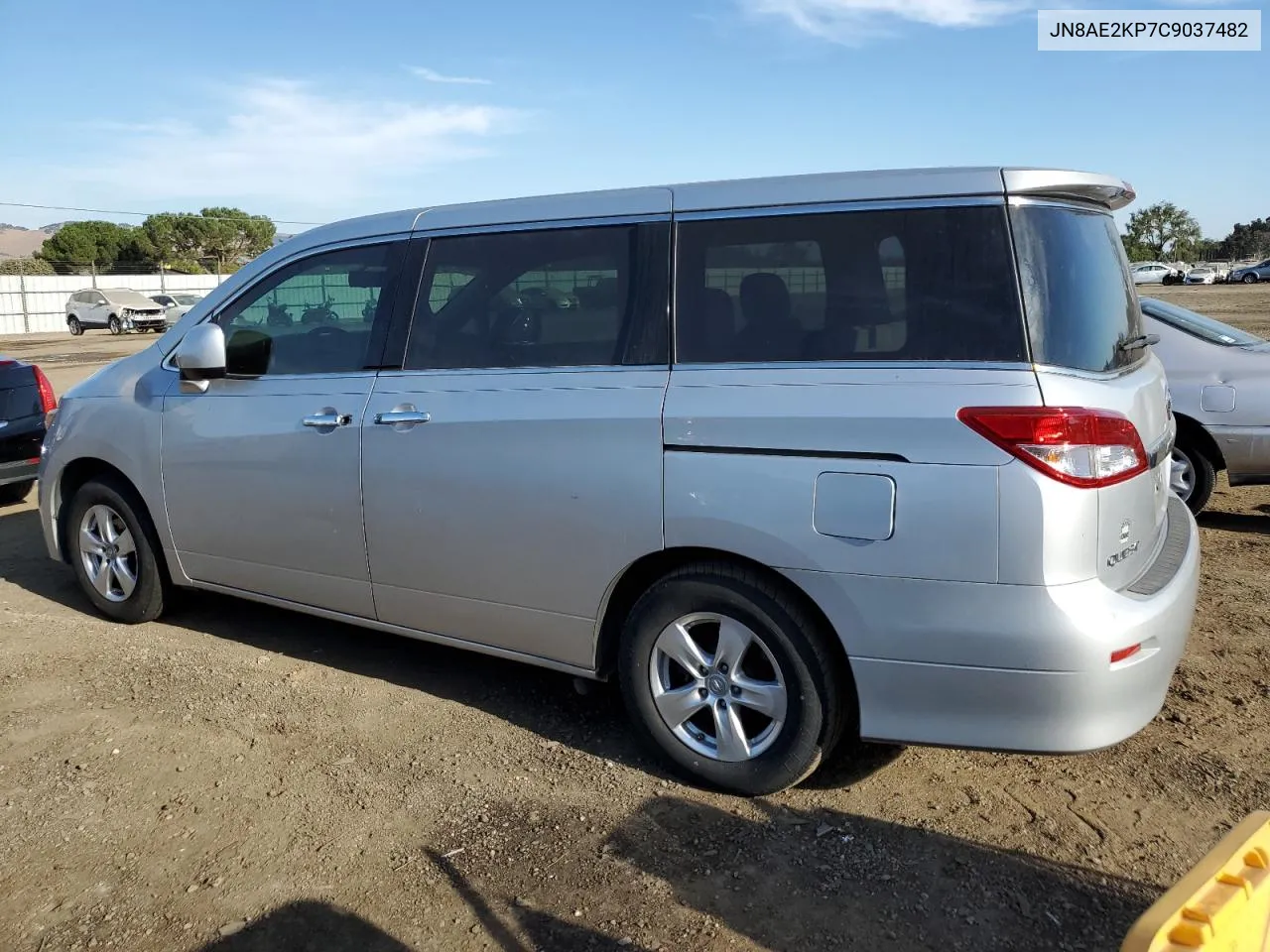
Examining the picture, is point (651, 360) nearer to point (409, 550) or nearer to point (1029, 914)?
point (409, 550)

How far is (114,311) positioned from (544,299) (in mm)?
36817

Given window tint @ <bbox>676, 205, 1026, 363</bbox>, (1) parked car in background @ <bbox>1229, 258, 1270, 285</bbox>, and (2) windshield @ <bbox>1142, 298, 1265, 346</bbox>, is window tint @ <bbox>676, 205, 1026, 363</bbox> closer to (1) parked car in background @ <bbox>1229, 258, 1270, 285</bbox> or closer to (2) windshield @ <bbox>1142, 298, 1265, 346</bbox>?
(2) windshield @ <bbox>1142, 298, 1265, 346</bbox>

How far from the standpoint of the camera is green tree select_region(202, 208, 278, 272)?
2832 inches

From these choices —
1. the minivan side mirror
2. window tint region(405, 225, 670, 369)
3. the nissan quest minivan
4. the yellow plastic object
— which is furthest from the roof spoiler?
the minivan side mirror

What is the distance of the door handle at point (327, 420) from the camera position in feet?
13.7

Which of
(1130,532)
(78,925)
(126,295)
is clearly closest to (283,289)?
(78,925)

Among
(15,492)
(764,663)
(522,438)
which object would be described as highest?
(522,438)

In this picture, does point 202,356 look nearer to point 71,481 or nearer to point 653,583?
point 71,481

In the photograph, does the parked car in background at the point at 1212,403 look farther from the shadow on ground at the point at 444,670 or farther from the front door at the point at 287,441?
the front door at the point at 287,441

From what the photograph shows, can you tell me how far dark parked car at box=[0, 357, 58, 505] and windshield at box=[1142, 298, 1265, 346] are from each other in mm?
7884

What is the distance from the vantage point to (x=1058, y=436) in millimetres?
2844

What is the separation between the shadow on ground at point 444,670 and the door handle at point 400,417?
119 centimetres

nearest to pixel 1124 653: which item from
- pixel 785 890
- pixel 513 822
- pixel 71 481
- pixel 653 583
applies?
pixel 785 890

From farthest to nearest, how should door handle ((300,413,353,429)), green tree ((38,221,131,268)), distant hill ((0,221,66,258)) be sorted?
distant hill ((0,221,66,258)) < green tree ((38,221,131,268)) < door handle ((300,413,353,429))
